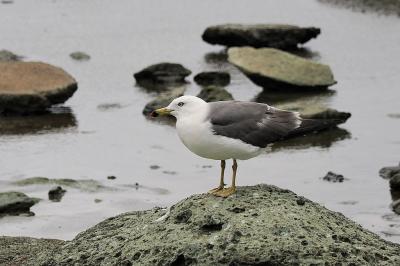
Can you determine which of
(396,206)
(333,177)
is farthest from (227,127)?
(333,177)

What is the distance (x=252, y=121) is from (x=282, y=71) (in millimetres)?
10405

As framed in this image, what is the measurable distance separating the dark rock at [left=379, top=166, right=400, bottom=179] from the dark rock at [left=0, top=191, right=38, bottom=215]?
15.2 ft

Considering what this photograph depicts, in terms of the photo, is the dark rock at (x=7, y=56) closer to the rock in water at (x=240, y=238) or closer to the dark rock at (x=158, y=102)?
the dark rock at (x=158, y=102)

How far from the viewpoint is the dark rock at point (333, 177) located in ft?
45.0

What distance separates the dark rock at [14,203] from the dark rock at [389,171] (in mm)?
4626

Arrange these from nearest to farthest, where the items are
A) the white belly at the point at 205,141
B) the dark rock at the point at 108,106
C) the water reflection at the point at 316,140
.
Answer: the white belly at the point at 205,141
the water reflection at the point at 316,140
the dark rock at the point at 108,106

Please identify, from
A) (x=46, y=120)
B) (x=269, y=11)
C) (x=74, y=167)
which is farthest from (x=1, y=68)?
(x=269, y=11)

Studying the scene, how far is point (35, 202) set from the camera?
496 inches

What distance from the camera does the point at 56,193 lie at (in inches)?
511

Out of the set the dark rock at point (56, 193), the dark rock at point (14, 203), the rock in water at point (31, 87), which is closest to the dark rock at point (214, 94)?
the rock in water at point (31, 87)

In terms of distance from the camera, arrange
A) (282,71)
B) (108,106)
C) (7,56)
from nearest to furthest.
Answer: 1. (108,106)
2. (282,71)
3. (7,56)

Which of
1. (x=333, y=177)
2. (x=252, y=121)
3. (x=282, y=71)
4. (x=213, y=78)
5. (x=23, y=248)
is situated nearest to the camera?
(x=252, y=121)

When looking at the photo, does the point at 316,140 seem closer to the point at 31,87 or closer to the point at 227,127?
the point at 31,87

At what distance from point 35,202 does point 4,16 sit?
48.4 ft
